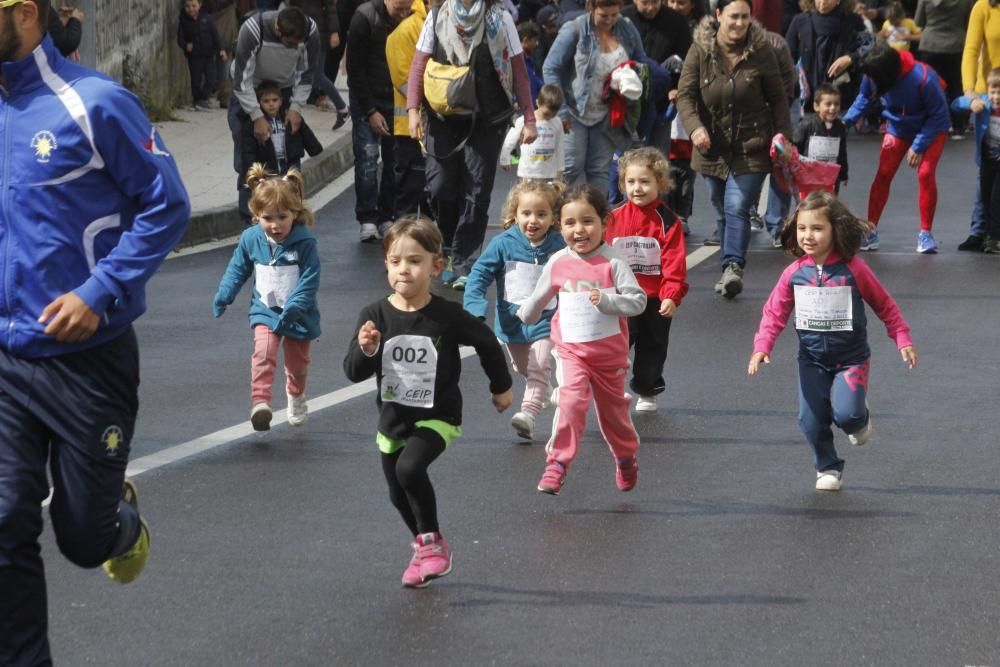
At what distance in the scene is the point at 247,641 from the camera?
19.1 feet

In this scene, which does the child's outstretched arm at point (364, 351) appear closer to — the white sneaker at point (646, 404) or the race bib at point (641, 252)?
the race bib at point (641, 252)

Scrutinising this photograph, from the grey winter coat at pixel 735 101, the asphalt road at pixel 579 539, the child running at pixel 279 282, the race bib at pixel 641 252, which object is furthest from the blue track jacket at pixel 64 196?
the grey winter coat at pixel 735 101

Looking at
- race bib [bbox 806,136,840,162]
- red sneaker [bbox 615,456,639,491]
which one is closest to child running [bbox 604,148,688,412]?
red sneaker [bbox 615,456,639,491]

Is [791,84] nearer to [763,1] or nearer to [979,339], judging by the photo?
[979,339]

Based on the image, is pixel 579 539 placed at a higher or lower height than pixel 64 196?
lower

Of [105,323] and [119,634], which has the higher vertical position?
[105,323]

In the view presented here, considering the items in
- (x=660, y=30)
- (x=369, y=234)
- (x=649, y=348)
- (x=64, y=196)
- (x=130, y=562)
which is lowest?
(x=369, y=234)

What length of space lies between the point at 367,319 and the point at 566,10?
13890 mm

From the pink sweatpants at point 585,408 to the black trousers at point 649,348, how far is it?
1575 mm

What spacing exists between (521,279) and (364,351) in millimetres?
2434

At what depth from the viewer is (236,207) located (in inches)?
Answer: 630

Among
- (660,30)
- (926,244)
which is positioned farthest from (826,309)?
(660,30)

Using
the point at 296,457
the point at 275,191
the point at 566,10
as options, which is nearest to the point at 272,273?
the point at 275,191

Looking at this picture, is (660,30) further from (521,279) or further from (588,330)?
(588,330)
